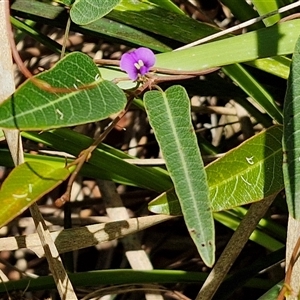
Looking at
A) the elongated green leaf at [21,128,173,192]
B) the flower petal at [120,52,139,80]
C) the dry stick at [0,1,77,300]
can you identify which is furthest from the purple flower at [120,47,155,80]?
the elongated green leaf at [21,128,173,192]

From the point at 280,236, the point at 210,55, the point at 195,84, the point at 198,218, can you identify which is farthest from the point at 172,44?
the point at 198,218

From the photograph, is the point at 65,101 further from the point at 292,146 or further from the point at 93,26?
the point at 93,26

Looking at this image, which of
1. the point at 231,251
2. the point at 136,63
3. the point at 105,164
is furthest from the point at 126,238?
the point at 136,63

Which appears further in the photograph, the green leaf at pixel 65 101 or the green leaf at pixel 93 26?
the green leaf at pixel 93 26

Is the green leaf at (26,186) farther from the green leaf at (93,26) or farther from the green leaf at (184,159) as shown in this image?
the green leaf at (93,26)

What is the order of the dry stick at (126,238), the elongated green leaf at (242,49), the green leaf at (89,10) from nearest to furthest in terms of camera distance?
the green leaf at (89,10)
the elongated green leaf at (242,49)
the dry stick at (126,238)

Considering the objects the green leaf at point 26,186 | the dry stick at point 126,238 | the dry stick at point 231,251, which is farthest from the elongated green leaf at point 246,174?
the dry stick at point 126,238
